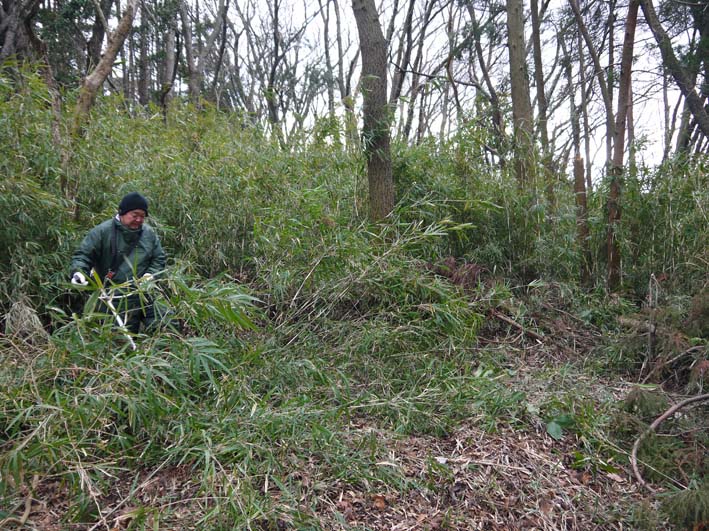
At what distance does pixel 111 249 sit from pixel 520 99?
4.99 meters

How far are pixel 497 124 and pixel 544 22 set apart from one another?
782cm

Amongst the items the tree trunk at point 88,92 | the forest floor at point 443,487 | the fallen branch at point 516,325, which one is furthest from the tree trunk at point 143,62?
the forest floor at point 443,487

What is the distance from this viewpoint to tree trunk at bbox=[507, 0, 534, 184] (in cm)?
528

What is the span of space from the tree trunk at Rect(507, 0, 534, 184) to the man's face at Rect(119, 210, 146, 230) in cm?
364

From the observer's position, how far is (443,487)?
8.61ft

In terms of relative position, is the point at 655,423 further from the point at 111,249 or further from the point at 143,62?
the point at 143,62

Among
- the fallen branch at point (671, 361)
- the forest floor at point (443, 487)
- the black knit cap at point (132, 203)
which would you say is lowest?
the forest floor at point (443, 487)

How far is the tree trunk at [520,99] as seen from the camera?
17.3ft

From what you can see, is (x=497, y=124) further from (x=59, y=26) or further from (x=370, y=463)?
(x=59, y=26)

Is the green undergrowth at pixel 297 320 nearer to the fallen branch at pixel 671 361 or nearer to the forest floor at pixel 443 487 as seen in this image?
the forest floor at pixel 443 487

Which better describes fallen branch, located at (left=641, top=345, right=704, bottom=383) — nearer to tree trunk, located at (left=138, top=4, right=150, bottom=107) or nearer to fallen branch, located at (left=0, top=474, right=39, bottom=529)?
fallen branch, located at (left=0, top=474, right=39, bottom=529)

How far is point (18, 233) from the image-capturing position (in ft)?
12.1

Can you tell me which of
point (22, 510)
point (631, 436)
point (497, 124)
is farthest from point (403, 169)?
point (22, 510)

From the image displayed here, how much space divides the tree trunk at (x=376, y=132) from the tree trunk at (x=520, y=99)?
1.45 m
